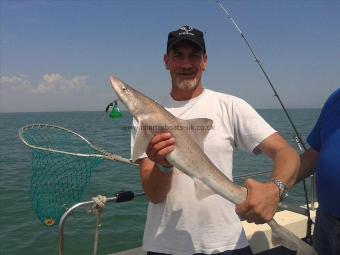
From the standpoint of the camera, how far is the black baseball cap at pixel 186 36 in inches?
143

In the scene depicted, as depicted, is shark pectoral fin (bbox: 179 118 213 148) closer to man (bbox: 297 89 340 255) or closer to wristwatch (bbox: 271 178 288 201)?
wristwatch (bbox: 271 178 288 201)

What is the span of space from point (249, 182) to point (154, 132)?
93cm

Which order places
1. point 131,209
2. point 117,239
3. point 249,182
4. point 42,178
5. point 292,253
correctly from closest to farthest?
point 249,182, point 292,253, point 42,178, point 117,239, point 131,209

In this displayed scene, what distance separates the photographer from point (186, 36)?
11.9 ft

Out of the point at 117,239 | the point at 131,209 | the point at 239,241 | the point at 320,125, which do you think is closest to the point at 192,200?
the point at 239,241

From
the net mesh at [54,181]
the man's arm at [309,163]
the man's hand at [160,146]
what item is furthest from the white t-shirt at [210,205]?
the net mesh at [54,181]

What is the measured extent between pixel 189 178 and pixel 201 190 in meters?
0.19

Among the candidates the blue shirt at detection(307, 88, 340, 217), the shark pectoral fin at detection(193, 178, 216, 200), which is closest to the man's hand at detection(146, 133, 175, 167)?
the shark pectoral fin at detection(193, 178, 216, 200)

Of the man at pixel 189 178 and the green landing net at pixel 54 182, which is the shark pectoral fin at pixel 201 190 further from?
the green landing net at pixel 54 182

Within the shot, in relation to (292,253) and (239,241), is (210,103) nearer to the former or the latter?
(239,241)

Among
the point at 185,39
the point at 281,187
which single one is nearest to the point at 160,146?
the point at 281,187

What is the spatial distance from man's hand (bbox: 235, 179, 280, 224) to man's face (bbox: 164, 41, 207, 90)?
120 centimetres

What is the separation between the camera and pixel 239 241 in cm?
343

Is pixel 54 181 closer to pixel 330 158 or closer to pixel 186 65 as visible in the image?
pixel 186 65
